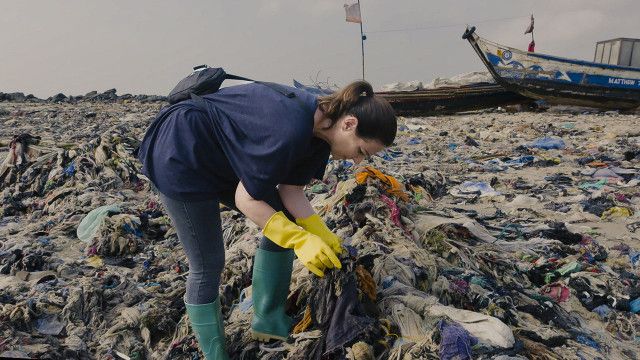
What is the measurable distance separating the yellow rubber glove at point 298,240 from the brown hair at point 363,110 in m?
0.45

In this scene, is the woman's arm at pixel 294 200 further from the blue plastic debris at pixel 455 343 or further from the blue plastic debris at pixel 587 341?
the blue plastic debris at pixel 587 341

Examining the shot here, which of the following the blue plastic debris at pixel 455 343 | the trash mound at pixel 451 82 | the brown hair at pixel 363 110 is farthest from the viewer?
the trash mound at pixel 451 82

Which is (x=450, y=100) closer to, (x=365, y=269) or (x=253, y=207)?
(x=365, y=269)

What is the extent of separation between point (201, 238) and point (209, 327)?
45 centimetres

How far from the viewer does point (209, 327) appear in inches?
85.9

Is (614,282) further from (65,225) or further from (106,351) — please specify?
(65,225)

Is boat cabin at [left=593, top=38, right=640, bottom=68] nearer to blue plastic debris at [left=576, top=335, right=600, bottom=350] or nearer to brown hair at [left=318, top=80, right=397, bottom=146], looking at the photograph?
blue plastic debris at [left=576, top=335, right=600, bottom=350]

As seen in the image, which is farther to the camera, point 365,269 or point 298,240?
point 365,269

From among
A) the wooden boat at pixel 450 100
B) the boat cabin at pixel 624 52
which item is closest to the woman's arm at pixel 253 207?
the wooden boat at pixel 450 100

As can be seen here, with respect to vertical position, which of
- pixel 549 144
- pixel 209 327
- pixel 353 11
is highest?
pixel 353 11

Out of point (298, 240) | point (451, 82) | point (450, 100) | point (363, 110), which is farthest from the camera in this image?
→ point (451, 82)

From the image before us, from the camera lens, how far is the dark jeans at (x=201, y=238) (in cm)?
A: 199

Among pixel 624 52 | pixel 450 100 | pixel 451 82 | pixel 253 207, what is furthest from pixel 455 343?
pixel 451 82

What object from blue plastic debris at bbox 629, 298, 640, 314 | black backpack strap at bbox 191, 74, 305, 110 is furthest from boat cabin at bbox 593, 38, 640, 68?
black backpack strap at bbox 191, 74, 305, 110
